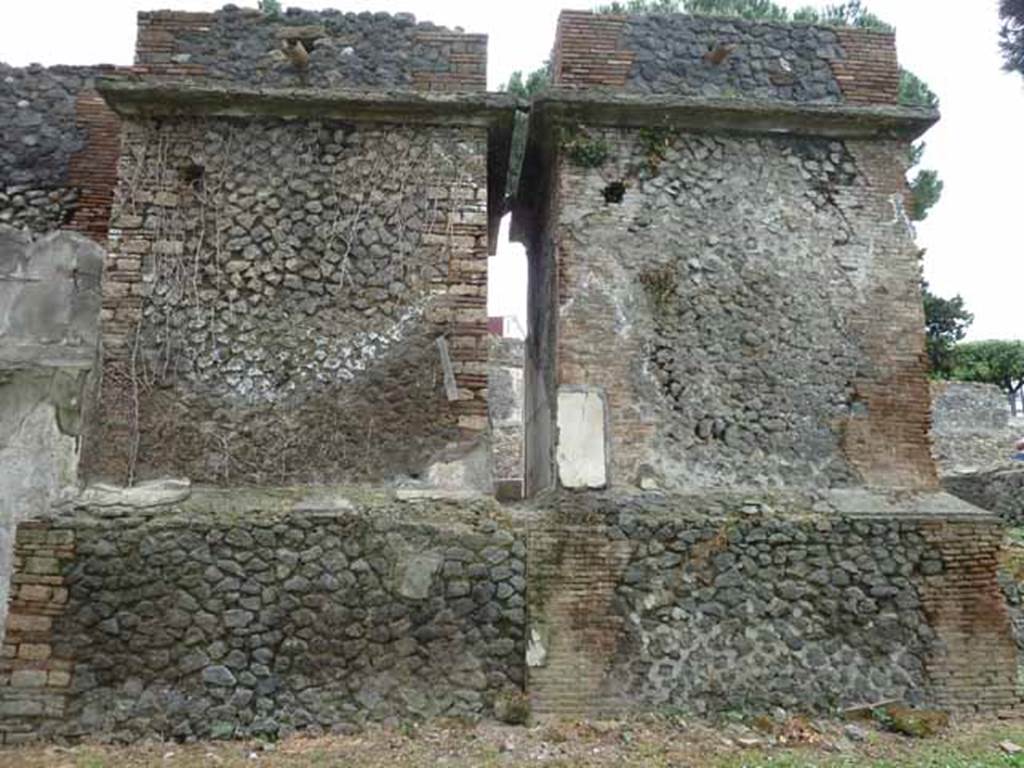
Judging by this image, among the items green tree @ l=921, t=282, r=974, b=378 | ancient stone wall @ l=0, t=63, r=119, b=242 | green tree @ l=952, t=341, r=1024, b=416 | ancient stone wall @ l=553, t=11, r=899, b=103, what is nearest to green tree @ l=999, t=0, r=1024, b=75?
ancient stone wall @ l=553, t=11, r=899, b=103

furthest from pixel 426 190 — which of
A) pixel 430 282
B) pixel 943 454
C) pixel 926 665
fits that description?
pixel 943 454

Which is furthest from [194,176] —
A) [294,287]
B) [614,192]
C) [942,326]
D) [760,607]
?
[942,326]

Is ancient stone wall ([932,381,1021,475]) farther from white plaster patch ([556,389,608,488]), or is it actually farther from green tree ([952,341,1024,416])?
white plaster patch ([556,389,608,488])

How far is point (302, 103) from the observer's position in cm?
664

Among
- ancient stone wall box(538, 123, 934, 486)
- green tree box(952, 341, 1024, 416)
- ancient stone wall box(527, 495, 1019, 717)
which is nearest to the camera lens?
ancient stone wall box(527, 495, 1019, 717)

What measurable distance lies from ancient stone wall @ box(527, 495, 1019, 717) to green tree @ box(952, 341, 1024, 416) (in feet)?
69.8

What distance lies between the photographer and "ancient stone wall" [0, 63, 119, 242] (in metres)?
7.07

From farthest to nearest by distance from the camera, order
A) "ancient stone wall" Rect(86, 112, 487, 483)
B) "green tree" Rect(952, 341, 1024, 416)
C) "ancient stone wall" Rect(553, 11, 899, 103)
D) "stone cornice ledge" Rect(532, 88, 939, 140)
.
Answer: "green tree" Rect(952, 341, 1024, 416), "ancient stone wall" Rect(553, 11, 899, 103), "stone cornice ledge" Rect(532, 88, 939, 140), "ancient stone wall" Rect(86, 112, 487, 483)

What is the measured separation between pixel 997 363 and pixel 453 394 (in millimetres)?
24261

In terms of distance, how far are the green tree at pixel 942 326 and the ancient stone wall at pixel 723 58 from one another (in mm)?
15059

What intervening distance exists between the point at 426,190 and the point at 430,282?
75cm

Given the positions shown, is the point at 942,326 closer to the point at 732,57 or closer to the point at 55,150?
the point at 732,57

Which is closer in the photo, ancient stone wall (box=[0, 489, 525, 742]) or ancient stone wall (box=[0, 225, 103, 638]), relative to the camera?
ancient stone wall (box=[0, 489, 525, 742])

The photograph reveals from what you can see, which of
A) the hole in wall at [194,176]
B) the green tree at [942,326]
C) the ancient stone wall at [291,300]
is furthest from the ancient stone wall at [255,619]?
the green tree at [942,326]
